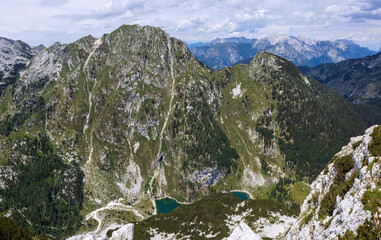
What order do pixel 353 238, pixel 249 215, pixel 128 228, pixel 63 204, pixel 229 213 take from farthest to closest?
pixel 63 204
pixel 229 213
pixel 249 215
pixel 128 228
pixel 353 238

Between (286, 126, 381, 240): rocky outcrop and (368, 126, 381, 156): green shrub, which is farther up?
(368, 126, 381, 156): green shrub

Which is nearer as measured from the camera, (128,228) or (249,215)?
(128,228)

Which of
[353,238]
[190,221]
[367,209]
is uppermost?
[367,209]

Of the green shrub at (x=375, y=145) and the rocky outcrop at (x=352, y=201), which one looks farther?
the green shrub at (x=375, y=145)

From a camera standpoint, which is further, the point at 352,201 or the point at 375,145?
the point at 375,145

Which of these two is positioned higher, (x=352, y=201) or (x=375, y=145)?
(x=375, y=145)

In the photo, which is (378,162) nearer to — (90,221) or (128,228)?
(128,228)

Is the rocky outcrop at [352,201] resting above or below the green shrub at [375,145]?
below

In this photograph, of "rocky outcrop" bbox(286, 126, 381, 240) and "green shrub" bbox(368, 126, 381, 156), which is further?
"green shrub" bbox(368, 126, 381, 156)

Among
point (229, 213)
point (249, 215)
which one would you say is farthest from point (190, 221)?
point (249, 215)

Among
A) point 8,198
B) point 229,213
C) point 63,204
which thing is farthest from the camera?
point 63,204

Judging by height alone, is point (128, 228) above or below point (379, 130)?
below
